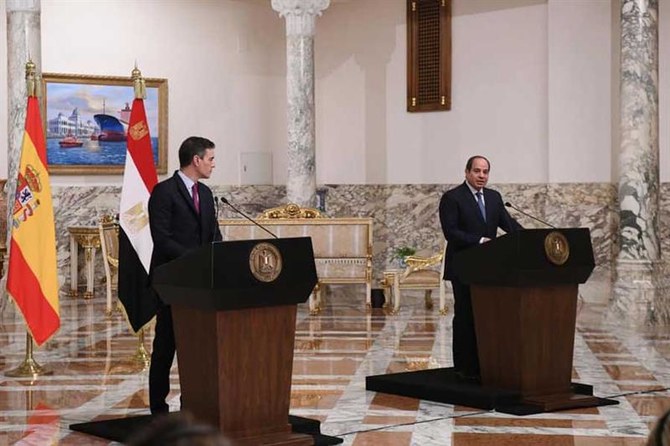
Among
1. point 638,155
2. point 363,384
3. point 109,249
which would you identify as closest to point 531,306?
point 363,384

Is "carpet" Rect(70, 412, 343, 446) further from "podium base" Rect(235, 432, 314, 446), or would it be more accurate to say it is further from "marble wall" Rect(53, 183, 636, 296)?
"marble wall" Rect(53, 183, 636, 296)

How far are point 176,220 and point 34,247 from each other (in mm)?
2519

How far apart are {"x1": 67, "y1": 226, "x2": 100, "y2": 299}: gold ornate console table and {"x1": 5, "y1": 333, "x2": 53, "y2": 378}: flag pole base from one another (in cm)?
540

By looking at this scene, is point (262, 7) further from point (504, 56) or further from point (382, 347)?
point (382, 347)

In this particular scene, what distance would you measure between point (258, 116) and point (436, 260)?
391 cm

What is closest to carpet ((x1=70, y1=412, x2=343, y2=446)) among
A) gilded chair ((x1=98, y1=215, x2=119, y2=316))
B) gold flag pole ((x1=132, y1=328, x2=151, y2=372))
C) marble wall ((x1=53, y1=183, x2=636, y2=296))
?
gold flag pole ((x1=132, y1=328, x2=151, y2=372))

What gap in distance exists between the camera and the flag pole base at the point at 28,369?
800cm

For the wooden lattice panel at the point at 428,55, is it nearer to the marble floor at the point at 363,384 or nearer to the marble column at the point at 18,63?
the marble floor at the point at 363,384

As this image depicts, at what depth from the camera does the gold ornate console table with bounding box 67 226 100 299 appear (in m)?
13.6

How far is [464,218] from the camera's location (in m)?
7.16

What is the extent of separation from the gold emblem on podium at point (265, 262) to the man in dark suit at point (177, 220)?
0.69 meters

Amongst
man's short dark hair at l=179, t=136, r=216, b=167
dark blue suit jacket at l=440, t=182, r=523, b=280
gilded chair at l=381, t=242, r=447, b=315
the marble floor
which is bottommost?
the marble floor

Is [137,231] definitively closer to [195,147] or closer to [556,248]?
[195,147]

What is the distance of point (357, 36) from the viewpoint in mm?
15266
